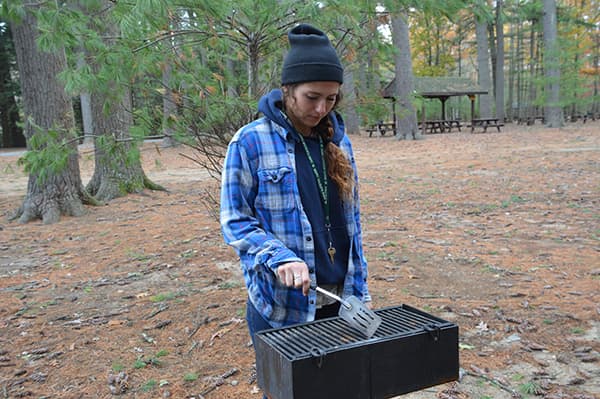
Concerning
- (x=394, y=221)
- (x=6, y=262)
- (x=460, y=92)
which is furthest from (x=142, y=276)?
(x=460, y=92)

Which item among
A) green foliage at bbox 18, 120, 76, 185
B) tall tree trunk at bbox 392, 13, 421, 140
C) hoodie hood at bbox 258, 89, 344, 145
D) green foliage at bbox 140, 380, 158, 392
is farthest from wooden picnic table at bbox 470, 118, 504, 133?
hoodie hood at bbox 258, 89, 344, 145

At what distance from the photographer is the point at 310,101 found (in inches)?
76.0

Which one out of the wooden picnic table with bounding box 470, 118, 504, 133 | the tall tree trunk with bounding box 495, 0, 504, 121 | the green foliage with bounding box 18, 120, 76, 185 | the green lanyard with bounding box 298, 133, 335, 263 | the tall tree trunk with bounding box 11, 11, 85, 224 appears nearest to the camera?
the green lanyard with bounding box 298, 133, 335, 263

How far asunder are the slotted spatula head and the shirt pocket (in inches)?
15.8

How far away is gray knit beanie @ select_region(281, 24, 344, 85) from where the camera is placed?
1895mm

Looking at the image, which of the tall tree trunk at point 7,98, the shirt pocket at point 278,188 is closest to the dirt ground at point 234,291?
the shirt pocket at point 278,188

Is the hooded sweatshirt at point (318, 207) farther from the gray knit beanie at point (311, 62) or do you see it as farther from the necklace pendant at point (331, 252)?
the gray knit beanie at point (311, 62)

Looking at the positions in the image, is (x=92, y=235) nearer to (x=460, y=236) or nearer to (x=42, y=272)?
(x=42, y=272)

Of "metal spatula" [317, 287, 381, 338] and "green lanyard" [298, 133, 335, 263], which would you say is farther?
"green lanyard" [298, 133, 335, 263]

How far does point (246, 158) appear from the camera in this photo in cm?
193

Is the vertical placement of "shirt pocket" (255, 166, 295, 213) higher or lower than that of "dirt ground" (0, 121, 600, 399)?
higher

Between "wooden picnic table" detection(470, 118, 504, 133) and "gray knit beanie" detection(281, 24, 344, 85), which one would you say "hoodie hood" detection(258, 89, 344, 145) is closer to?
"gray knit beanie" detection(281, 24, 344, 85)

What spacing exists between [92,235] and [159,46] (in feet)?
14.1

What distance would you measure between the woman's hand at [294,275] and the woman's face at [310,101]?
56 cm
